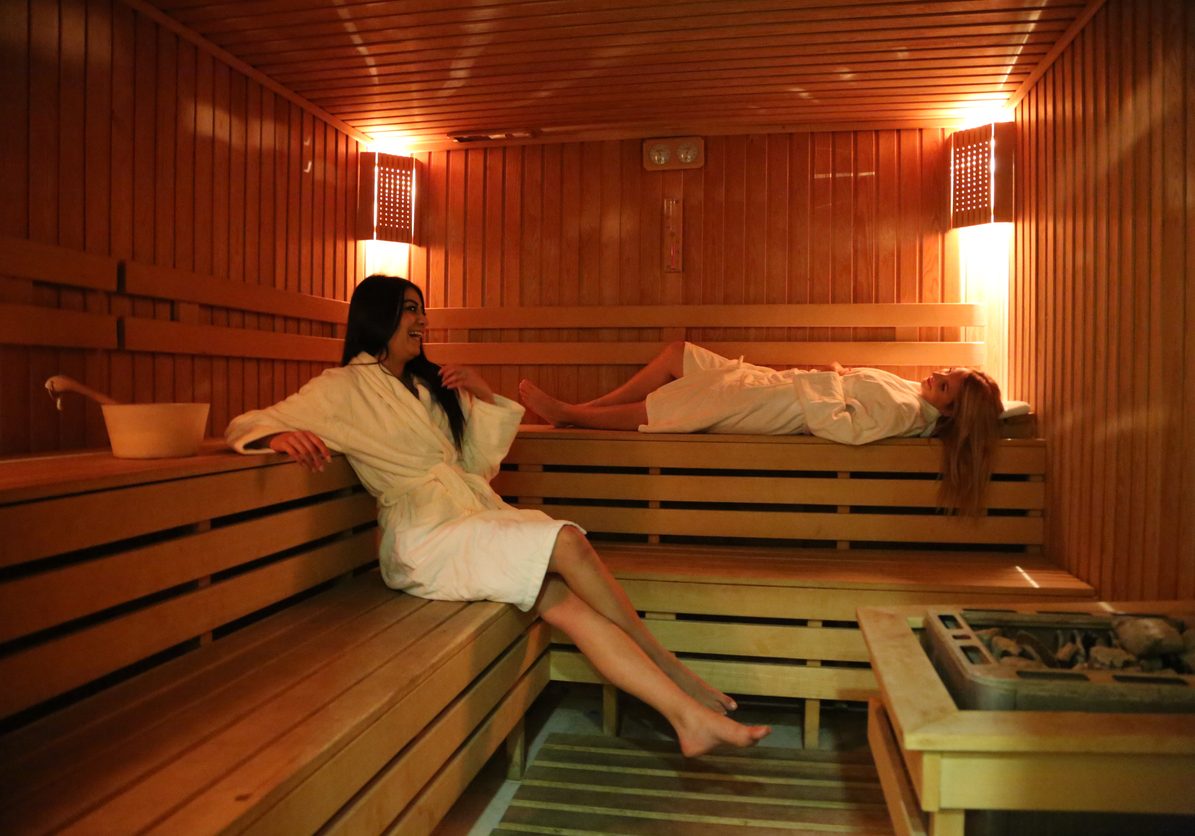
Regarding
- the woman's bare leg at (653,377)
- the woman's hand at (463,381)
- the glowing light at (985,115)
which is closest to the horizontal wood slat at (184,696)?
the woman's hand at (463,381)

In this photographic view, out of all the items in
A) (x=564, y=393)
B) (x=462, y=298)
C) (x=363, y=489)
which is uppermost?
(x=462, y=298)

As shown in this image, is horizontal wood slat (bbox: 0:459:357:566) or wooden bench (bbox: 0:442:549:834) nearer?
wooden bench (bbox: 0:442:549:834)

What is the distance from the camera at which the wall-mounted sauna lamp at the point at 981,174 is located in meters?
3.34

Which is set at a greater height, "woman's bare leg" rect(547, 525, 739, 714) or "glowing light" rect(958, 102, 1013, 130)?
"glowing light" rect(958, 102, 1013, 130)

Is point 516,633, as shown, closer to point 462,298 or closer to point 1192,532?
point 1192,532

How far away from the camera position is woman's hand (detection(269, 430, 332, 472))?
212cm

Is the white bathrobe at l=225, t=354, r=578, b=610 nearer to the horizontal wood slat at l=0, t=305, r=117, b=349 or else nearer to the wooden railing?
the horizontal wood slat at l=0, t=305, r=117, b=349

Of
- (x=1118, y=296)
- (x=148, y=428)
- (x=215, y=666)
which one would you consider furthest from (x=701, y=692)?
(x=1118, y=296)

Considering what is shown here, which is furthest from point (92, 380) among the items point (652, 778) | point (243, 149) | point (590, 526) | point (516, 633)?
point (652, 778)

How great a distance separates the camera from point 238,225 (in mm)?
3086

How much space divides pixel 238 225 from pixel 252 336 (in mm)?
410

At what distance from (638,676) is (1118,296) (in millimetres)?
1734

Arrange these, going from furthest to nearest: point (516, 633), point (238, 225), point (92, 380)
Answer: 1. point (238, 225)
2. point (92, 380)
3. point (516, 633)

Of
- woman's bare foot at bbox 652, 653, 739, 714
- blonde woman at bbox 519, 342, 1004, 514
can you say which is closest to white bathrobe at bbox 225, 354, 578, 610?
woman's bare foot at bbox 652, 653, 739, 714
